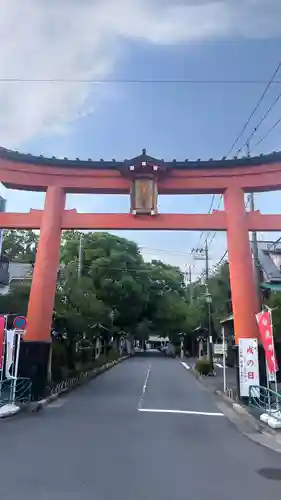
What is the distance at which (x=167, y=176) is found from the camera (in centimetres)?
1756

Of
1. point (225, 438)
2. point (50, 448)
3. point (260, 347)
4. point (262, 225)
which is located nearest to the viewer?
point (50, 448)

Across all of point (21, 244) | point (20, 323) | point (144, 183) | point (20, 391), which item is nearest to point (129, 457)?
point (20, 323)

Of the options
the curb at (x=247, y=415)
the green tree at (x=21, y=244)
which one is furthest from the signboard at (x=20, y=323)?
the green tree at (x=21, y=244)

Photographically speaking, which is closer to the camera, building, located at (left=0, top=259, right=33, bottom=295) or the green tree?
building, located at (left=0, top=259, right=33, bottom=295)

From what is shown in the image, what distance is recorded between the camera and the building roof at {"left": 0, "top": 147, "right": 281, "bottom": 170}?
56.0ft

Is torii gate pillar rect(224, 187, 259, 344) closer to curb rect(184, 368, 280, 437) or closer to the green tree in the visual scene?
curb rect(184, 368, 280, 437)

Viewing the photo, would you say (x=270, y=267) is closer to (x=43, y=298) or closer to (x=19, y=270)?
(x=43, y=298)

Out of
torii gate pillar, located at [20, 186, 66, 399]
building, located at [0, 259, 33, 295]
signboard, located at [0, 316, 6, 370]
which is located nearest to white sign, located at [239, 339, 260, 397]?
torii gate pillar, located at [20, 186, 66, 399]

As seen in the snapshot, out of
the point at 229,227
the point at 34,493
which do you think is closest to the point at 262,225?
the point at 229,227

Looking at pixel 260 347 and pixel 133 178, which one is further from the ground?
pixel 133 178

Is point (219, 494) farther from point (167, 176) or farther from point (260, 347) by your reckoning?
point (167, 176)

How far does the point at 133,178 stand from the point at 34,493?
13007 mm

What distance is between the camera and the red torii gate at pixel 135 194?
55.0 ft

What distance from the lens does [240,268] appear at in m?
16.6
